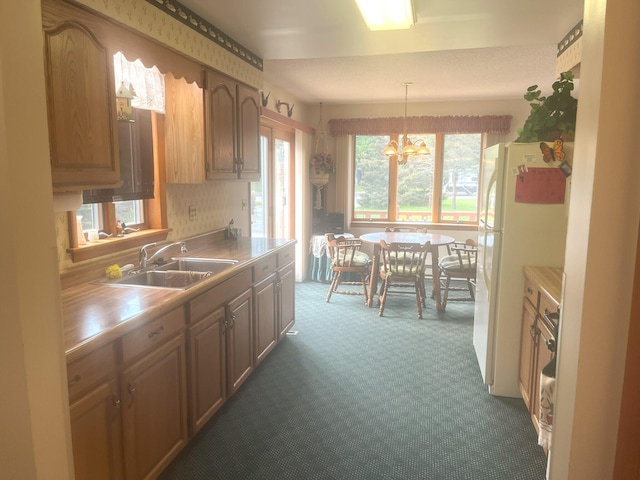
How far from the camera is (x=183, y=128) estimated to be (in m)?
2.95

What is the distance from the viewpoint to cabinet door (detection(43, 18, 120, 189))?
1704mm

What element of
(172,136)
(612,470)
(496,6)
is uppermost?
(496,6)

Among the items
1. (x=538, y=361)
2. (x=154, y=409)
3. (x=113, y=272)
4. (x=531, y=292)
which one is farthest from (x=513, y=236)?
(x=113, y=272)

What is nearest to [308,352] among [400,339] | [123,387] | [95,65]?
[400,339]

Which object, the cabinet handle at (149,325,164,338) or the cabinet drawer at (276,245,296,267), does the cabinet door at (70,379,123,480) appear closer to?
the cabinet handle at (149,325,164,338)

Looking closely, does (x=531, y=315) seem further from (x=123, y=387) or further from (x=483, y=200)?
(x=123, y=387)

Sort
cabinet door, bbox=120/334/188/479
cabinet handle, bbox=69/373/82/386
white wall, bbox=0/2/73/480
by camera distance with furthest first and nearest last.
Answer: cabinet door, bbox=120/334/188/479 → cabinet handle, bbox=69/373/82/386 → white wall, bbox=0/2/73/480

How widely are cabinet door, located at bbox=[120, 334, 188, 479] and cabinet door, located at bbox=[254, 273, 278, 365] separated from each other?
95 centimetres

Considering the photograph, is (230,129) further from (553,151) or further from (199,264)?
(553,151)

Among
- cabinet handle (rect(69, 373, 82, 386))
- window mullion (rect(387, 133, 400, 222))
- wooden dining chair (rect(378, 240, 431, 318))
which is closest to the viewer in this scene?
cabinet handle (rect(69, 373, 82, 386))

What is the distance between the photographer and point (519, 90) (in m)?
5.34

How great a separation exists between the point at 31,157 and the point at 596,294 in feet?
3.58

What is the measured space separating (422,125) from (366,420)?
4440mm

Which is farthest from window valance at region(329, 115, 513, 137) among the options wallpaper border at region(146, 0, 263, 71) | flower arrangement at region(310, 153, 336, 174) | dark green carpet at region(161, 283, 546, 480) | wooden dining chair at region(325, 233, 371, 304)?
dark green carpet at region(161, 283, 546, 480)
